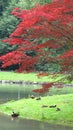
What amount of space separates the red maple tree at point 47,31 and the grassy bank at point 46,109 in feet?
13.1

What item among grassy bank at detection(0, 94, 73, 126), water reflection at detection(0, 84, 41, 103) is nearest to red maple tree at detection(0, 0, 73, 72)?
grassy bank at detection(0, 94, 73, 126)

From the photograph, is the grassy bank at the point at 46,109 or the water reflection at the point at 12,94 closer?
the grassy bank at the point at 46,109

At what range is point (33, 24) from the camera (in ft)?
67.0

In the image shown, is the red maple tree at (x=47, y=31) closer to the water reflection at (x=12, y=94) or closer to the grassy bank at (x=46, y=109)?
the grassy bank at (x=46, y=109)

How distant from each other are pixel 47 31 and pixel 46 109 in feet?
24.3

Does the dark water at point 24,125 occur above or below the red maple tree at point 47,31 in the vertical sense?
below

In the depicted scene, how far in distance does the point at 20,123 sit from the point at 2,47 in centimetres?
5927

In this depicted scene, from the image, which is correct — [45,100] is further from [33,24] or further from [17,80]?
[17,80]

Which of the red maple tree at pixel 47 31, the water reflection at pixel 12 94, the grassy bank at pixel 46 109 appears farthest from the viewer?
the water reflection at pixel 12 94

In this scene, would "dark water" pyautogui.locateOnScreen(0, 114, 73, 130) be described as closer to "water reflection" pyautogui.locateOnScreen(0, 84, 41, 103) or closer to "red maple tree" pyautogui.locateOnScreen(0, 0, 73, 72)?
"red maple tree" pyautogui.locateOnScreen(0, 0, 73, 72)

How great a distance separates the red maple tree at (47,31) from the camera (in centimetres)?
2031

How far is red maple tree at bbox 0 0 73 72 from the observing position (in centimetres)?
2031

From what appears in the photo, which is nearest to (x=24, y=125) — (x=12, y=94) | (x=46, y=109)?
(x=46, y=109)

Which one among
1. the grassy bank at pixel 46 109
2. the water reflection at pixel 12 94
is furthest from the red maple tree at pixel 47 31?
the water reflection at pixel 12 94
